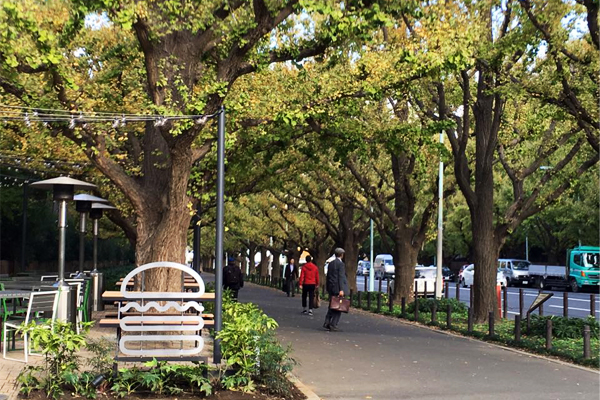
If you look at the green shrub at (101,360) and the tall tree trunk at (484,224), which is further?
the tall tree trunk at (484,224)

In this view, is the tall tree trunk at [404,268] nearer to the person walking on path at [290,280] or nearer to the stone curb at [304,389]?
the person walking on path at [290,280]

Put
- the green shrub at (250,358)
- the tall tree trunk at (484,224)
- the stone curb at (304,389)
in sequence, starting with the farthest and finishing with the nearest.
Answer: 1. the tall tree trunk at (484,224)
2. the stone curb at (304,389)
3. the green shrub at (250,358)

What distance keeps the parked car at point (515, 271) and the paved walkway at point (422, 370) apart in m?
36.3

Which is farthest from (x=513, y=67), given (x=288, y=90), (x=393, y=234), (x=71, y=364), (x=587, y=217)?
(x=587, y=217)

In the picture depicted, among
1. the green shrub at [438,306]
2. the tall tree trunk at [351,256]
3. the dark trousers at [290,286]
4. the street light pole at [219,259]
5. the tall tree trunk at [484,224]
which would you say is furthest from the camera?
the dark trousers at [290,286]

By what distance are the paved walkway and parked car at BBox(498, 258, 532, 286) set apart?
3633 cm

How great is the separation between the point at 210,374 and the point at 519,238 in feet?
182

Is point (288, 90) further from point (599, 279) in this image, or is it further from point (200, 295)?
point (599, 279)

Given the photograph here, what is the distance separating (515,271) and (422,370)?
42776 mm

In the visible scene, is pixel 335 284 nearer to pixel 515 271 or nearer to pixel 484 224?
pixel 484 224

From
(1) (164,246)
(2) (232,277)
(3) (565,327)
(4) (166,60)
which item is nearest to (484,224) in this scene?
(3) (565,327)

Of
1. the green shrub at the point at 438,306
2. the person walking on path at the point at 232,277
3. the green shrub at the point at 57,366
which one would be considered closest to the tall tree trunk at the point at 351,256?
the person walking on path at the point at 232,277

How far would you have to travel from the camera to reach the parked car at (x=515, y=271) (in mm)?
51375

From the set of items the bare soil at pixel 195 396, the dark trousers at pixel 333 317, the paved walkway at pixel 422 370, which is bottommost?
the paved walkway at pixel 422 370
